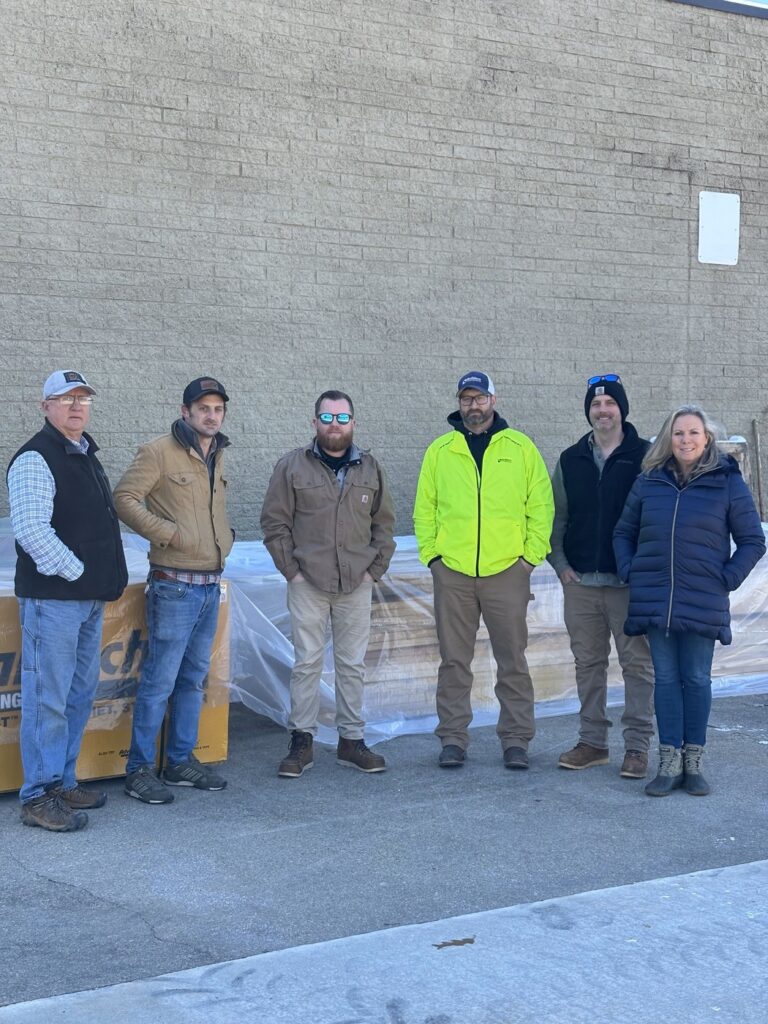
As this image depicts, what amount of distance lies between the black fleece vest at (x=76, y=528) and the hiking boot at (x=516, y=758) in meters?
2.32

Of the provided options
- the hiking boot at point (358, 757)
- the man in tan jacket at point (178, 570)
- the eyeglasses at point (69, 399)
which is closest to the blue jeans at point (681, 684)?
the hiking boot at point (358, 757)

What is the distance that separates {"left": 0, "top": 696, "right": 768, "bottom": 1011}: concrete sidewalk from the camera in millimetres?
4137

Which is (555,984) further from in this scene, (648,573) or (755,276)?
(755,276)

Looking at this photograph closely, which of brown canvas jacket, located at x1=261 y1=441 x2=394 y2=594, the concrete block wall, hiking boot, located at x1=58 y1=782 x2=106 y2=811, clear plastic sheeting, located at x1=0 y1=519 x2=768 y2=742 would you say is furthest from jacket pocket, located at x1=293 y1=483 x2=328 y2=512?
the concrete block wall

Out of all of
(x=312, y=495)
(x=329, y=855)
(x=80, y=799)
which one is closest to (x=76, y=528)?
(x=80, y=799)

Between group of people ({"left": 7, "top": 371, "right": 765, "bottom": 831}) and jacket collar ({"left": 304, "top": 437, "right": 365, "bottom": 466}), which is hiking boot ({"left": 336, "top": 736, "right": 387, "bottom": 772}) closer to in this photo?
group of people ({"left": 7, "top": 371, "right": 765, "bottom": 831})

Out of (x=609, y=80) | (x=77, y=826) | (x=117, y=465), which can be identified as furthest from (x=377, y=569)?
(x=609, y=80)

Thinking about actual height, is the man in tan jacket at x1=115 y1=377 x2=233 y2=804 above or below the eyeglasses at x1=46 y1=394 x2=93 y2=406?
below

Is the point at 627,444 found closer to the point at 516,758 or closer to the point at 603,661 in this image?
the point at 603,661

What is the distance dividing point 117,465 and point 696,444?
4288 millimetres

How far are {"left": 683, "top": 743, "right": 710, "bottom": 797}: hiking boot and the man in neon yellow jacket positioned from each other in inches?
34.0

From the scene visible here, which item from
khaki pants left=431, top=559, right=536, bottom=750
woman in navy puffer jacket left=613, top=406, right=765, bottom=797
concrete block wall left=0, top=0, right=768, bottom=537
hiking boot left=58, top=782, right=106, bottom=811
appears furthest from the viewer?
concrete block wall left=0, top=0, right=768, bottom=537

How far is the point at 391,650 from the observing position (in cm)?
752

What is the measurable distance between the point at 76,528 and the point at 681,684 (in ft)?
10.0
